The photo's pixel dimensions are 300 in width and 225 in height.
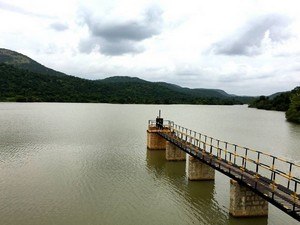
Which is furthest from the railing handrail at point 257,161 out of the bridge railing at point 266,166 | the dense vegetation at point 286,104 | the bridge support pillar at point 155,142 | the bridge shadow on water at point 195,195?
the dense vegetation at point 286,104

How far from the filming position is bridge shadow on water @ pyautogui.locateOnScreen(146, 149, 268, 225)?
18.1m

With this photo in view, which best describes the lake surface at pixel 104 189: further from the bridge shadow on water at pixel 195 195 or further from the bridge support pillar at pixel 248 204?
the bridge support pillar at pixel 248 204

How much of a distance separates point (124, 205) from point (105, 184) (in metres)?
4.60

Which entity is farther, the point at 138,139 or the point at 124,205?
the point at 138,139

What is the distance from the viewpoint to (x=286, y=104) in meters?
136

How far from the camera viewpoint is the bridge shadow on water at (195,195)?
1814 cm

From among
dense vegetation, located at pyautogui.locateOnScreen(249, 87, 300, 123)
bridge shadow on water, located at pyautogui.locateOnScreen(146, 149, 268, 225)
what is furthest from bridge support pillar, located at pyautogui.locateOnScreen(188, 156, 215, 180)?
dense vegetation, located at pyautogui.locateOnScreen(249, 87, 300, 123)

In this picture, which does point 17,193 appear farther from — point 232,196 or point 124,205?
point 232,196

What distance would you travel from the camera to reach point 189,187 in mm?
24266

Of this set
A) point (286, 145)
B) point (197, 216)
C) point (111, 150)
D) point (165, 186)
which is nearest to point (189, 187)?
point (165, 186)

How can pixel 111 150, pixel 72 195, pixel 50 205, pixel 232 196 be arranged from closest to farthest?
pixel 232 196 → pixel 50 205 → pixel 72 195 → pixel 111 150

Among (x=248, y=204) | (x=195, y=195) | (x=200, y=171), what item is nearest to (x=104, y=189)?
(x=195, y=195)

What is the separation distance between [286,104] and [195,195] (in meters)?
127

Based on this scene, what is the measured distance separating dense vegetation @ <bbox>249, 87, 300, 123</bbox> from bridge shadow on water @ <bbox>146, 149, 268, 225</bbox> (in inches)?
2552
